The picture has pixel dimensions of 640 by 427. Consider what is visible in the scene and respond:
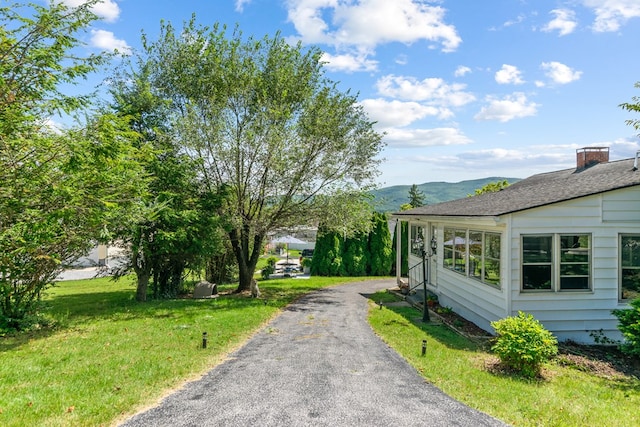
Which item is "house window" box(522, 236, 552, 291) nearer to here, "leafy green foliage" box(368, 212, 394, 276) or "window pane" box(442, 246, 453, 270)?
"window pane" box(442, 246, 453, 270)

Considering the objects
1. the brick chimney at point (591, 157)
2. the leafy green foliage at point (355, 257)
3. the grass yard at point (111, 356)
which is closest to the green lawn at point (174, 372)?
the grass yard at point (111, 356)

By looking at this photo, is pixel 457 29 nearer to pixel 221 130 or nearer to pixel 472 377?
pixel 221 130

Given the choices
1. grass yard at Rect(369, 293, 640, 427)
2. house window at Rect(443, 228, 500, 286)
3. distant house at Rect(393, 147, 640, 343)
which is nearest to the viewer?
grass yard at Rect(369, 293, 640, 427)

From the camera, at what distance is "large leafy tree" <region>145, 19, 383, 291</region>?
15.2 metres

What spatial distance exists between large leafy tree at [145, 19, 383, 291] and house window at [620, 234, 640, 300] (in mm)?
9384

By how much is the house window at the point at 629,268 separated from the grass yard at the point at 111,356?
9885mm

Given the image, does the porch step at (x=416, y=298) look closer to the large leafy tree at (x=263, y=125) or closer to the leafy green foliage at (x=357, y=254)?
A: the large leafy tree at (x=263, y=125)

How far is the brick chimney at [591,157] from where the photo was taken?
645 inches

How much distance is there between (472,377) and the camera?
6.85 m

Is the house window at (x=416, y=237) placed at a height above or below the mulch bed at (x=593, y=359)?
above

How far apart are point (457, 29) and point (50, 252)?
48.5 ft

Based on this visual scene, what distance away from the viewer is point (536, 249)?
31.8 ft

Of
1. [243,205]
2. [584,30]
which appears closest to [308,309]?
[243,205]

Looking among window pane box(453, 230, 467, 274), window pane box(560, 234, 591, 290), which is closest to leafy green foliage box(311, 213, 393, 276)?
window pane box(453, 230, 467, 274)
